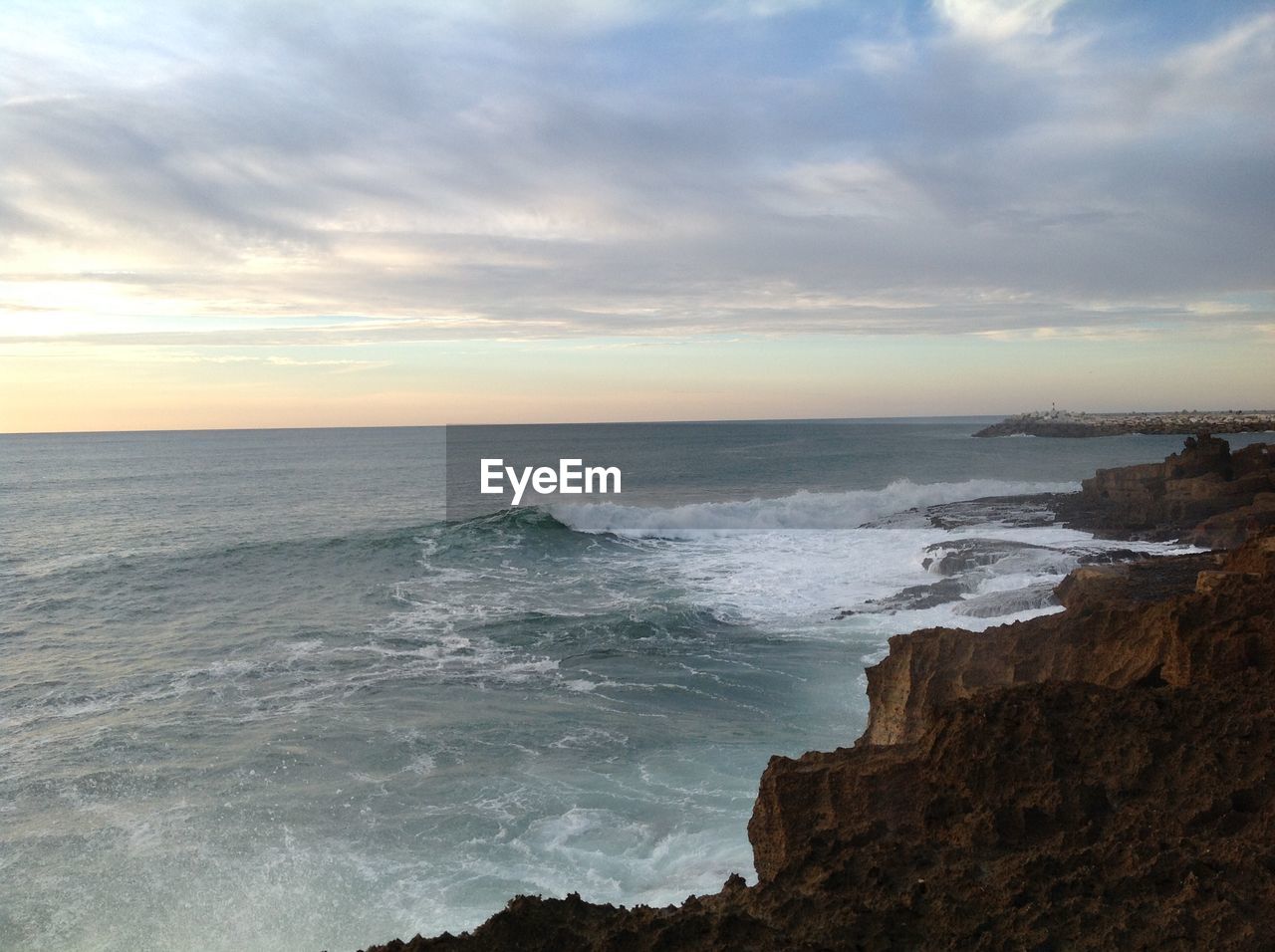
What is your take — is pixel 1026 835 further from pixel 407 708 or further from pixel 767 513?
pixel 767 513

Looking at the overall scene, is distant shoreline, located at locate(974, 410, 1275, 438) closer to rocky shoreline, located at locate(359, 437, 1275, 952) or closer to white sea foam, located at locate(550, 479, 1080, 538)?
white sea foam, located at locate(550, 479, 1080, 538)

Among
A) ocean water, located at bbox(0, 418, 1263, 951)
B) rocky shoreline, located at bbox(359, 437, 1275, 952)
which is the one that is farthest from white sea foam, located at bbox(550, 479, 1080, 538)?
rocky shoreline, located at bbox(359, 437, 1275, 952)

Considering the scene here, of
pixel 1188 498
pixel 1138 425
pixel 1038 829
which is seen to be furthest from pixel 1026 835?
pixel 1138 425

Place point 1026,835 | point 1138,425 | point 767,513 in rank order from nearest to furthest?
point 1026,835 → point 767,513 → point 1138,425

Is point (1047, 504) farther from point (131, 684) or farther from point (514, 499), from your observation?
point (131, 684)

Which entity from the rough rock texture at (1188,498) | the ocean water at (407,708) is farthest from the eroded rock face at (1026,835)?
the rough rock texture at (1188,498)

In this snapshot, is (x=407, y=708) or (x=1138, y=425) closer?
(x=407, y=708)

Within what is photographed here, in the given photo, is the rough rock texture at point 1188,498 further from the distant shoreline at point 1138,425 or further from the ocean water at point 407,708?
the distant shoreline at point 1138,425

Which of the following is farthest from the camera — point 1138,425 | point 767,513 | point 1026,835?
point 1138,425
